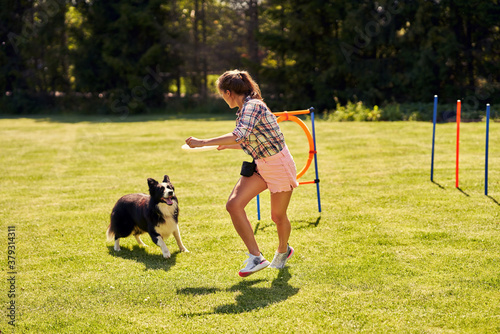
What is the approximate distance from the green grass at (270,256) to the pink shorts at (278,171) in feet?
3.06

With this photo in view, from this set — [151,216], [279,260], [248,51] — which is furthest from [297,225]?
[248,51]

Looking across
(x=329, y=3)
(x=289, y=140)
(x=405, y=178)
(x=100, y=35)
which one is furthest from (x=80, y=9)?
(x=405, y=178)

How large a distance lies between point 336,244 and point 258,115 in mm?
2228

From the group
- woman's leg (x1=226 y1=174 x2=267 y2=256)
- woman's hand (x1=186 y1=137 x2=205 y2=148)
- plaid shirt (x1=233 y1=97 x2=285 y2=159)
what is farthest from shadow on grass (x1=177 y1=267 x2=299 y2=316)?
woman's hand (x1=186 y1=137 x2=205 y2=148)

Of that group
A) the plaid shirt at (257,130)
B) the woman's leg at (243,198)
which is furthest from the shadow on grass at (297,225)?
the plaid shirt at (257,130)

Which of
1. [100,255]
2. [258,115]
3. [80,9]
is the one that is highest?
[80,9]

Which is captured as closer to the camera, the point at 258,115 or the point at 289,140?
the point at 258,115

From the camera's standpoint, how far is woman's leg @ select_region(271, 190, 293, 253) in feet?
15.2

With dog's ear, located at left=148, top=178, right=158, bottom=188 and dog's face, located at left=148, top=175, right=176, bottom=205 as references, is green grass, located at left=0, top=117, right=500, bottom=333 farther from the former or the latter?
dog's ear, located at left=148, top=178, right=158, bottom=188

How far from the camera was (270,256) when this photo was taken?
215 inches

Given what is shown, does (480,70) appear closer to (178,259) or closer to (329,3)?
(329,3)

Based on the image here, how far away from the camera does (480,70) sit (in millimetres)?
23312

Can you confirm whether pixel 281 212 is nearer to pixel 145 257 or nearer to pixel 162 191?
pixel 162 191

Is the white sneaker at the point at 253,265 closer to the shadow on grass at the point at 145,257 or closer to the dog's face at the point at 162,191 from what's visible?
the shadow on grass at the point at 145,257
